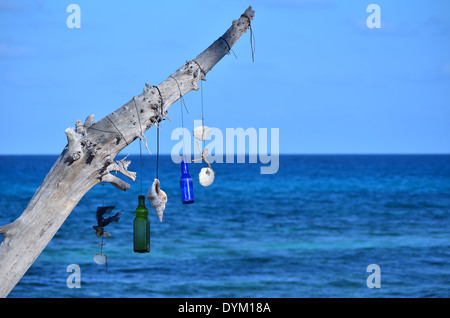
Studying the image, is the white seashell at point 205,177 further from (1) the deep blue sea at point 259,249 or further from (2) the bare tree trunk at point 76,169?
(1) the deep blue sea at point 259,249

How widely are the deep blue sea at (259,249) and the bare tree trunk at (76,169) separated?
10610mm

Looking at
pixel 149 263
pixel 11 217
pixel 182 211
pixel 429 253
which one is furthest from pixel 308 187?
pixel 149 263

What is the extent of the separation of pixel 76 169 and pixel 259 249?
1653cm

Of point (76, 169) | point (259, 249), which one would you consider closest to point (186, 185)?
point (76, 169)

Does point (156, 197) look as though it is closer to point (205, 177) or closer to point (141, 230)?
point (141, 230)

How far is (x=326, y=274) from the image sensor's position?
17.0 m

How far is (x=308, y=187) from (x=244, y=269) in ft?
87.7

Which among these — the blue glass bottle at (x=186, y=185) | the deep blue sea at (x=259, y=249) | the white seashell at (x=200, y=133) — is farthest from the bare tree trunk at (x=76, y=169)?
the deep blue sea at (x=259, y=249)

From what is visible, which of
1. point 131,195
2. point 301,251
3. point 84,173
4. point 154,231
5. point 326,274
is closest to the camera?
point 84,173

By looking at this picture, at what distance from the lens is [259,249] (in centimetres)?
2066

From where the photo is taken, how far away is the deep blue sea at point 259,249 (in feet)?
51.2

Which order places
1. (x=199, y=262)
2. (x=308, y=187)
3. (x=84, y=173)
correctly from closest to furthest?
1. (x=84, y=173)
2. (x=199, y=262)
3. (x=308, y=187)

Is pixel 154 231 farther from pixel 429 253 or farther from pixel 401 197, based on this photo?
pixel 401 197
